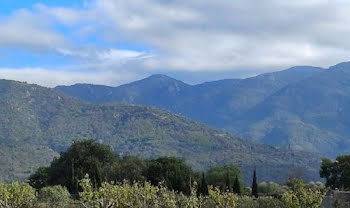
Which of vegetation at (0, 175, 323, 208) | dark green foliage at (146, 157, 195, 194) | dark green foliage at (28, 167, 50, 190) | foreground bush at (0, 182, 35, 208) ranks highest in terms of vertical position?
vegetation at (0, 175, 323, 208)

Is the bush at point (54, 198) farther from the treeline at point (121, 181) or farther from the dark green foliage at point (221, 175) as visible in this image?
the dark green foliage at point (221, 175)

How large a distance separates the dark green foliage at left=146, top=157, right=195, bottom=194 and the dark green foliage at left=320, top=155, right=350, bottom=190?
18.1 meters

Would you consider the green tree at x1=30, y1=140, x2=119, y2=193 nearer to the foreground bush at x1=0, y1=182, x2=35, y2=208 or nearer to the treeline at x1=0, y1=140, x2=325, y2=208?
the treeline at x1=0, y1=140, x2=325, y2=208

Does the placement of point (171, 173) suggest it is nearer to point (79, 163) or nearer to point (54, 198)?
point (79, 163)

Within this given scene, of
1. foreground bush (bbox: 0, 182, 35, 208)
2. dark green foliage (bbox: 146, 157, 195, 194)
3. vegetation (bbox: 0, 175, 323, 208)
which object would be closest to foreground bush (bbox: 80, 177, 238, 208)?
vegetation (bbox: 0, 175, 323, 208)

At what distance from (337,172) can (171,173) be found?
72.6 feet

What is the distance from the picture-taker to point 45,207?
44438 mm

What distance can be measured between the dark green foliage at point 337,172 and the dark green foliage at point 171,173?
59.3 ft

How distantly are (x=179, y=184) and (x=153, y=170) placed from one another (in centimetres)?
459

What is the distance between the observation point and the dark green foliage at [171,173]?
73812mm

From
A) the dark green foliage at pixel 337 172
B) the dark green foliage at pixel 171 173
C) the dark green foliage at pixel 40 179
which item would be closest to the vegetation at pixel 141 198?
the dark green foliage at pixel 171 173

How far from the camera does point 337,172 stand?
7544 centimetres

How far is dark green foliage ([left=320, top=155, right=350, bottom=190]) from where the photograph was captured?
71.4 meters

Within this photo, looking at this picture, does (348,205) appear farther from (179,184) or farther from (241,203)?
(179,184)
